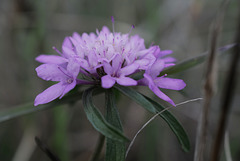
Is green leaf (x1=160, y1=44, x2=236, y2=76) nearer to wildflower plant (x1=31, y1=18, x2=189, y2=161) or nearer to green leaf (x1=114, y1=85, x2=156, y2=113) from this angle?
wildflower plant (x1=31, y1=18, x2=189, y2=161)

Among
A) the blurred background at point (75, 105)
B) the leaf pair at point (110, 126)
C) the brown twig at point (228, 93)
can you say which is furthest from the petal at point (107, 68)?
the blurred background at point (75, 105)

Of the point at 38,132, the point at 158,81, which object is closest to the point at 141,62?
the point at 158,81

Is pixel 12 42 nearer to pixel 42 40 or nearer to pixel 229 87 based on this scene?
pixel 42 40

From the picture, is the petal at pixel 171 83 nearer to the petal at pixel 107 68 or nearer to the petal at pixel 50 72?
the petal at pixel 107 68

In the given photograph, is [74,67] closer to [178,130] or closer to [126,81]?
[126,81]

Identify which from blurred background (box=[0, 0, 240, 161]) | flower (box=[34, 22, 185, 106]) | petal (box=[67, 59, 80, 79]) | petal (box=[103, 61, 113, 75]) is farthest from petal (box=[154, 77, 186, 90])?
blurred background (box=[0, 0, 240, 161])
